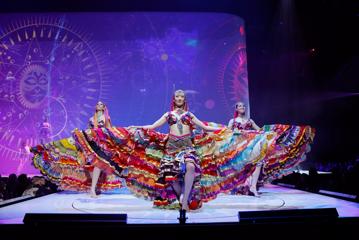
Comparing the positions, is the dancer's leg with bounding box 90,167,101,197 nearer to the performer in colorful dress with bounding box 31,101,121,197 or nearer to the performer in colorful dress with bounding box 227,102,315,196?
the performer in colorful dress with bounding box 31,101,121,197

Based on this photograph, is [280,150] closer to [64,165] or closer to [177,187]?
[177,187]

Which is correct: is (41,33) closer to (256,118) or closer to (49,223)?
(256,118)

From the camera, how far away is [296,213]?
2.86m

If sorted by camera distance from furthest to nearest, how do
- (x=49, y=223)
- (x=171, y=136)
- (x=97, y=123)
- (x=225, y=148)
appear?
(x=97, y=123) → (x=225, y=148) → (x=171, y=136) → (x=49, y=223)

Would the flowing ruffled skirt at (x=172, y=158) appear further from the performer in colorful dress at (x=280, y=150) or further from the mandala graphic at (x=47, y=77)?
the mandala graphic at (x=47, y=77)

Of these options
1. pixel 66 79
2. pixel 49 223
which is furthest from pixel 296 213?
pixel 66 79

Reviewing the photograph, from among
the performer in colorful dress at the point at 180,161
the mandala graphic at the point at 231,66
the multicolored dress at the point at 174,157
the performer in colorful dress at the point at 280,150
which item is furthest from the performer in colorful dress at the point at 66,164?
the mandala graphic at the point at 231,66

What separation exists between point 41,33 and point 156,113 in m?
3.68

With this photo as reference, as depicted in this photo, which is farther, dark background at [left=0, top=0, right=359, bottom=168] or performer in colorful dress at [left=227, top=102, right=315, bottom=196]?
dark background at [left=0, top=0, right=359, bottom=168]

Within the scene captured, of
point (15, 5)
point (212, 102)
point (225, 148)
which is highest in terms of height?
point (15, 5)

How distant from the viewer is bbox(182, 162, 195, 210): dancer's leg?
4.22m

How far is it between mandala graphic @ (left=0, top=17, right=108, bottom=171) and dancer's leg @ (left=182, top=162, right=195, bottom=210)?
5.39 meters

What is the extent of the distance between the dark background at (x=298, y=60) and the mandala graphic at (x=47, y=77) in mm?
656

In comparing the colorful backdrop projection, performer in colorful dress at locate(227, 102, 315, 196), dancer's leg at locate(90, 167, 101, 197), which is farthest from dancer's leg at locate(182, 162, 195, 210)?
the colorful backdrop projection
